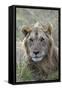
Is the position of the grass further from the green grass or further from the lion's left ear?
the lion's left ear

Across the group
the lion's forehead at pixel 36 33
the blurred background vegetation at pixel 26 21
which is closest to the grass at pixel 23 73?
the blurred background vegetation at pixel 26 21

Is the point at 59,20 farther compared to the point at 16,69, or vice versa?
the point at 59,20

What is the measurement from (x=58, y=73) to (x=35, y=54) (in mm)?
417

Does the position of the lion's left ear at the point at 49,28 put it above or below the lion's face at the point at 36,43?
above

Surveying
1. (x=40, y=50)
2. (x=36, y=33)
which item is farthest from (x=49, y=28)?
(x=40, y=50)

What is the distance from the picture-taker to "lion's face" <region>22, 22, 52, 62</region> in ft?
12.9

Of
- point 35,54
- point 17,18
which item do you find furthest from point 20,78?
point 17,18

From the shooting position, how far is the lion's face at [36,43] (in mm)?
3939

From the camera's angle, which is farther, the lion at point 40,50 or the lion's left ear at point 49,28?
the lion's left ear at point 49,28

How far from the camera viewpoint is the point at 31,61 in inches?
156

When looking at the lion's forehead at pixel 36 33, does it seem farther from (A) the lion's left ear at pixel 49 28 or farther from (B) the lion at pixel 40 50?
(A) the lion's left ear at pixel 49 28

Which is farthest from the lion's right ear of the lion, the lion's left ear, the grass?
the grass

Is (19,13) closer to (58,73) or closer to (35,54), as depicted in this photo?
(35,54)
